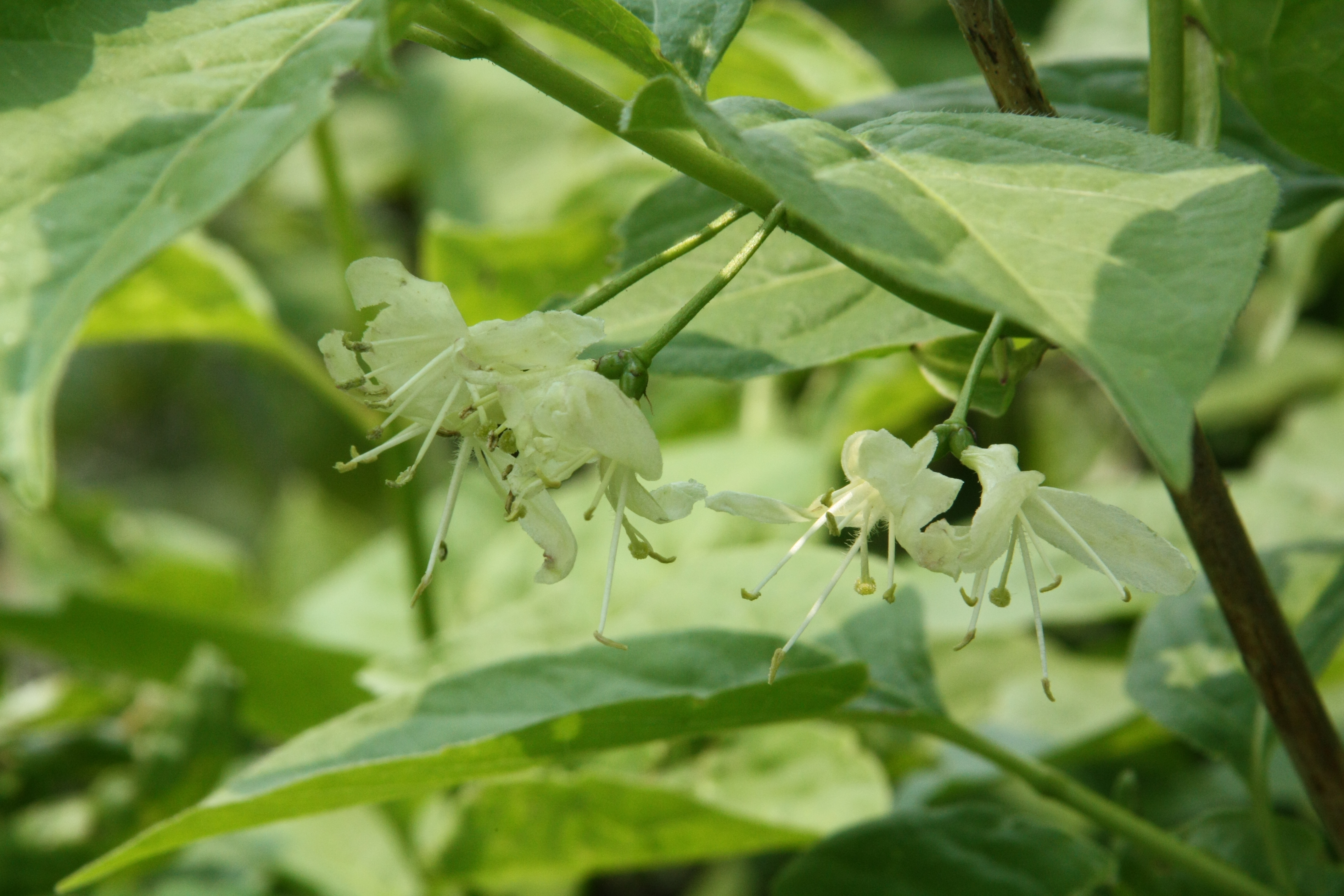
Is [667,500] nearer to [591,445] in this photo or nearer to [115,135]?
[591,445]

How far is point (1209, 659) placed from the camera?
2.56ft

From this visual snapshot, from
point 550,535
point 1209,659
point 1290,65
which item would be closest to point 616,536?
point 550,535

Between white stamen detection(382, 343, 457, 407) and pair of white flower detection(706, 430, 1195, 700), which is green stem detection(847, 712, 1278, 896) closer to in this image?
pair of white flower detection(706, 430, 1195, 700)

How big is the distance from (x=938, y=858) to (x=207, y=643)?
69cm

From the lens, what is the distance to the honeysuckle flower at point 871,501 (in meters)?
0.47

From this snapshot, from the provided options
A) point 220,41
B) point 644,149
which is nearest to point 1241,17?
point 644,149

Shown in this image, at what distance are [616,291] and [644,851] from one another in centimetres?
57

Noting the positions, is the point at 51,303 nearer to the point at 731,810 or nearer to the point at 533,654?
the point at 533,654

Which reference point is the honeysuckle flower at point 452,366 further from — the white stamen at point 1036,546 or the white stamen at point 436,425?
the white stamen at point 1036,546

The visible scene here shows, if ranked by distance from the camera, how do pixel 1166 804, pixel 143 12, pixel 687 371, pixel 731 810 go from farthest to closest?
pixel 1166 804, pixel 731 810, pixel 687 371, pixel 143 12

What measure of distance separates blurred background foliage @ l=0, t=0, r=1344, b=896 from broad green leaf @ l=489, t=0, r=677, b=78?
0.38 feet

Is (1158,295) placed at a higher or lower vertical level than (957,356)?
higher

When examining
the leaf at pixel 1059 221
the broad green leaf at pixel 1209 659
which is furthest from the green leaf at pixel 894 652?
the leaf at pixel 1059 221

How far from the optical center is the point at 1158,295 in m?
0.35
